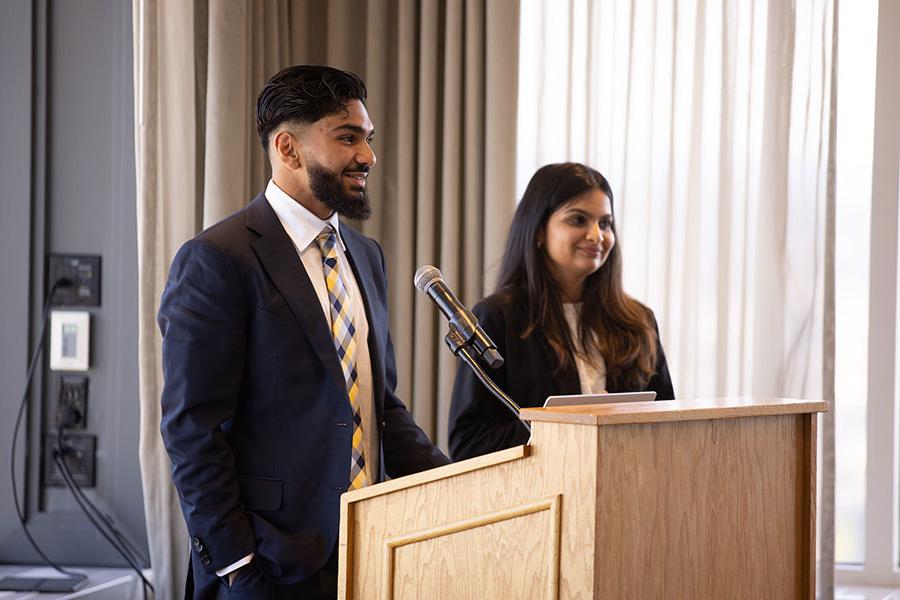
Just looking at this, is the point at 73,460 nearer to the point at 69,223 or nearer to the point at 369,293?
the point at 69,223

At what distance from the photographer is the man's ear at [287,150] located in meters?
1.96

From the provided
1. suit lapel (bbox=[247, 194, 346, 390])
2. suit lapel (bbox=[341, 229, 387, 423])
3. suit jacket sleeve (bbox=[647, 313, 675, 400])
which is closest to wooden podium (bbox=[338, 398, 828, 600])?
suit lapel (bbox=[247, 194, 346, 390])

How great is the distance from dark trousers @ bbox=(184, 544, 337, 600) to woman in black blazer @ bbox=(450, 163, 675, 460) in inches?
23.1

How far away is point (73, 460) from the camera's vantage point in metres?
2.93

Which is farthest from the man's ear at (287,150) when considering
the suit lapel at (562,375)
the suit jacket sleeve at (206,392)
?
the suit lapel at (562,375)

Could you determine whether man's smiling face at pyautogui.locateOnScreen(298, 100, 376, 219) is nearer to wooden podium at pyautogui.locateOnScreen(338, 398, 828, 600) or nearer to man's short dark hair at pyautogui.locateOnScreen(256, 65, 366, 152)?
man's short dark hair at pyautogui.locateOnScreen(256, 65, 366, 152)

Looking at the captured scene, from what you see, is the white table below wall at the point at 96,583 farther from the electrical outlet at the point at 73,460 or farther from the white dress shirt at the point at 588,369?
the white dress shirt at the point at 588,369

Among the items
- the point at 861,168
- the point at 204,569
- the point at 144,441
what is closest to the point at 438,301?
the point at 204,569

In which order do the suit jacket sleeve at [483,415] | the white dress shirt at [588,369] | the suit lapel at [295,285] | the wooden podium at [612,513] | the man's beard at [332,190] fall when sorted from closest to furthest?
the wooden podium at [612,513], the suit lapel at [295,285], the man's beard at [332,190], the suit jacket sleeve at [483,415], the white dress shirt at [588,369]

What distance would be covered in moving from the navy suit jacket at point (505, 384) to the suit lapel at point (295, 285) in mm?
583

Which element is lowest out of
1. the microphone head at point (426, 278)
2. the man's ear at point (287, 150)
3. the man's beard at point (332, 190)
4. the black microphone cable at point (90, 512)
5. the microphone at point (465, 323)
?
the black microphone cable at point (90, 512)

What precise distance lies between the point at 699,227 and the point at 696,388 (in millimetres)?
519

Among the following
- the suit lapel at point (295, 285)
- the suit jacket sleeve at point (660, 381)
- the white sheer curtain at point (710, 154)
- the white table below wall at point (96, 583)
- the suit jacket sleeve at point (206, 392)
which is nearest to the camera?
the suit jacket sleeve at point (206, 392)

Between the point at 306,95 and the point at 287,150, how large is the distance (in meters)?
0.12
